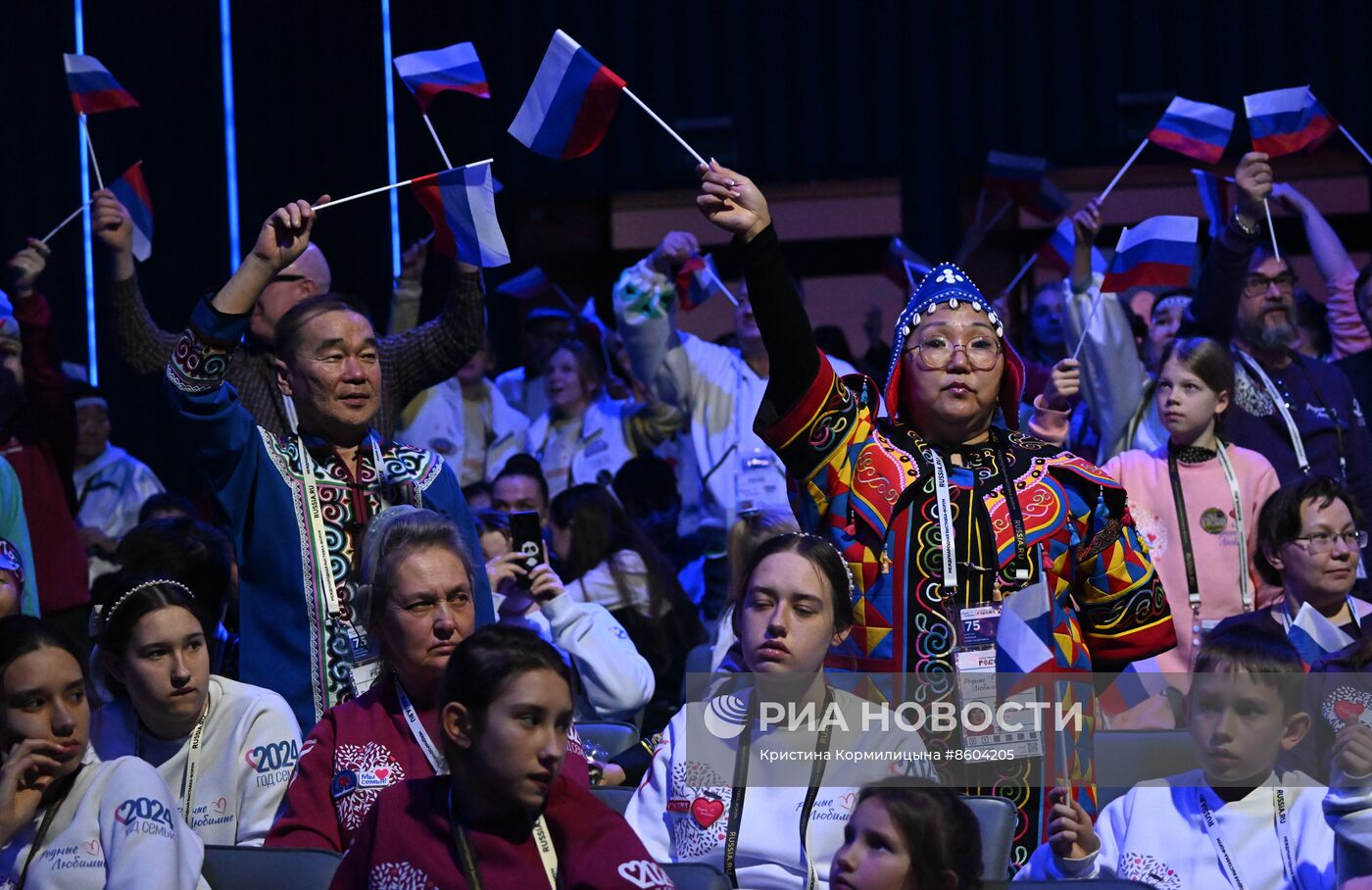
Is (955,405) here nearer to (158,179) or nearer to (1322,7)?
(158,179)

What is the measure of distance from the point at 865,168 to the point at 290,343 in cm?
710

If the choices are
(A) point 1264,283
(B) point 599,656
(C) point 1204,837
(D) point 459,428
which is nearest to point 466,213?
(B) point 599,656

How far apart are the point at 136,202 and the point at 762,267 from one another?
3241 millimetres

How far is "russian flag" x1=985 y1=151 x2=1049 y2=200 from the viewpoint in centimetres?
774

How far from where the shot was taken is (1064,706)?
3.40m

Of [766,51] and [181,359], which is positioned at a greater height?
[766,51]

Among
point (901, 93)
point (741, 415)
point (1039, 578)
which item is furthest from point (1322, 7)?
point (1039, 578)

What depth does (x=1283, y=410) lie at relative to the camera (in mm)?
5816

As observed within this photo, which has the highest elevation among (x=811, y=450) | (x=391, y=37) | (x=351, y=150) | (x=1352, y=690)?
(x=391, y=37)

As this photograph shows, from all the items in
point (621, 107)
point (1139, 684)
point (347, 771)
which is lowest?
point (1139, 684)

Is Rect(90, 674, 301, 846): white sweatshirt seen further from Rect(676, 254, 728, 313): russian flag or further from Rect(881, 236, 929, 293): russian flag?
Rect(881, 236, 929, 293): russian flag

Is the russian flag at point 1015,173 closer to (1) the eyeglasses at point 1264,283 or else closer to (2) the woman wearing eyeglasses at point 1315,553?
(1) the eyeglasses at point 1264,283

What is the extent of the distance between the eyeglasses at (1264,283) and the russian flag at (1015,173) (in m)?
1.59

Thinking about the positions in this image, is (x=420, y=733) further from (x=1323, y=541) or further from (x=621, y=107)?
(x=621, y=107)
